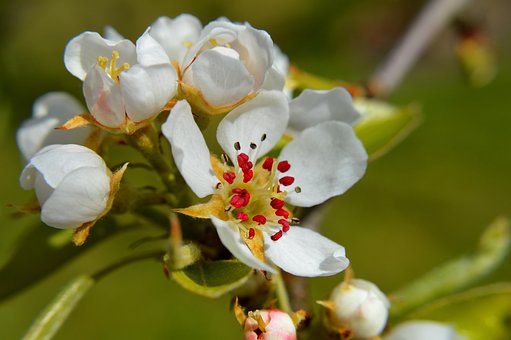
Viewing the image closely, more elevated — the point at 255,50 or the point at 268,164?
the point at 255,50

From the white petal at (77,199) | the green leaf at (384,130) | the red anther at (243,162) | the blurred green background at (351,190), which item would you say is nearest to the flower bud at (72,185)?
the white petal at (77,199)

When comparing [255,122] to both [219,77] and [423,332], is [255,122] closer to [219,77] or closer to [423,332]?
[219,77]

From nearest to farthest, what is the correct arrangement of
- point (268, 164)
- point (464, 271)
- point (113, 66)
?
1. point (113, 66)
2. point (268, 164)
3. point (464, 271)

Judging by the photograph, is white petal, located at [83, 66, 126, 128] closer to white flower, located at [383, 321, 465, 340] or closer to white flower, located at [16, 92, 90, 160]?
white flower, located at [16, 92, 90, 160]

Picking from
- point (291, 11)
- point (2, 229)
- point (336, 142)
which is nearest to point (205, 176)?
point (336, 142)

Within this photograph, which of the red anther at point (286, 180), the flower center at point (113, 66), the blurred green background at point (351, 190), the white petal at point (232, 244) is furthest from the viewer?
the blurred green background at point (351, 190)

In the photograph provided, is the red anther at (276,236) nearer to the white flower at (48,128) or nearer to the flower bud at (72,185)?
the flower bud at (72,185)

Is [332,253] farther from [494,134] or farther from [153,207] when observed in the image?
[494,134]

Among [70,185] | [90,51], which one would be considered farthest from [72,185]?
[90,51]
